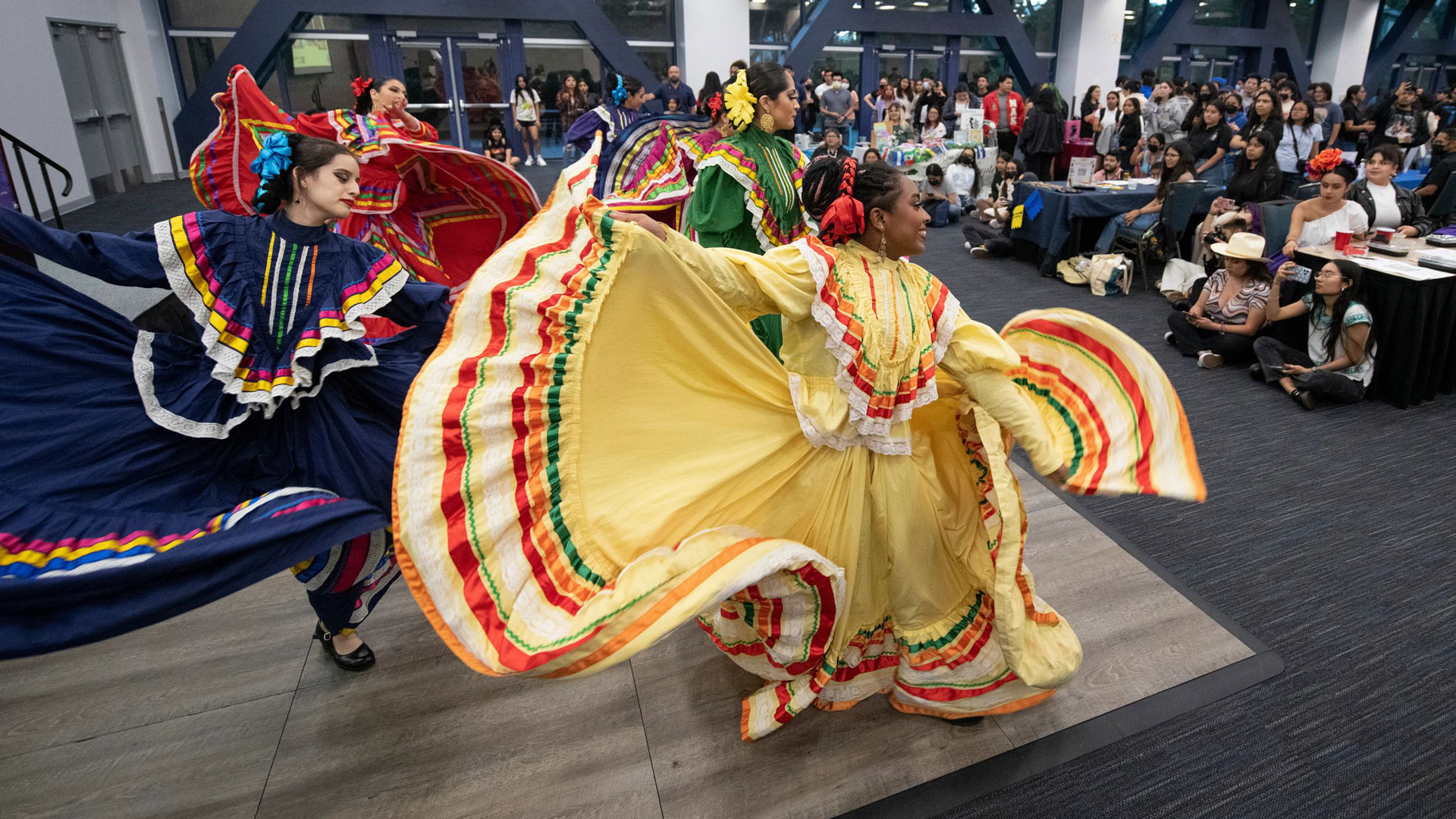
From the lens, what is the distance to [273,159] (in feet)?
6.19

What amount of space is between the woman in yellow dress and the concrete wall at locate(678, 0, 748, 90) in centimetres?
1203

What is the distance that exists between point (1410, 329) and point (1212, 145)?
338cm

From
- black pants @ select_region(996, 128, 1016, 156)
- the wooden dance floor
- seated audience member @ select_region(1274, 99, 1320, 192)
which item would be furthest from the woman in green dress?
black pants @ select_region(996, 128, 1016, 156)

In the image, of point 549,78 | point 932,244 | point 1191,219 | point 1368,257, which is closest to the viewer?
point 1368,257

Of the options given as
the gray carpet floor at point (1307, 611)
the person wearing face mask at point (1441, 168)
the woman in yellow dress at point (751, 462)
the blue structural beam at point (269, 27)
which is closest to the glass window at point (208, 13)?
the blue structural beam at point (269, 27)

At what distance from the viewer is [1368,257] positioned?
13.5ft

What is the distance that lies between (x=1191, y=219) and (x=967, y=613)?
552cm

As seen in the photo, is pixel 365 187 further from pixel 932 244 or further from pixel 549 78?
pixel 549 78

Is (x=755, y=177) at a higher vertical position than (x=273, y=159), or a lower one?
lower

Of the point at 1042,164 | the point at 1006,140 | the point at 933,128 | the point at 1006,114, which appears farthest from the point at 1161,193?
the point at 1006,114

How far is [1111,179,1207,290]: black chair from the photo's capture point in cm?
579

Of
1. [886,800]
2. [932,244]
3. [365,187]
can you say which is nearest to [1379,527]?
[886,800]

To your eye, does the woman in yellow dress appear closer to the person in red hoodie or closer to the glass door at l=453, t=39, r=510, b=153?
the person in red hoodie

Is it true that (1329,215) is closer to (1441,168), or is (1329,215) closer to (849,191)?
(1441,168)
